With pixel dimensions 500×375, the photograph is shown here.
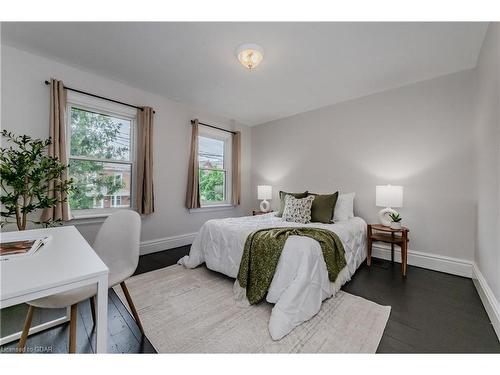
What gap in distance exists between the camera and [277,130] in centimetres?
442

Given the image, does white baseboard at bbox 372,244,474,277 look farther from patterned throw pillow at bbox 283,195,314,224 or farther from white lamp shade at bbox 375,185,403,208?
patterned throw pillow at bbox 283,195,314,224

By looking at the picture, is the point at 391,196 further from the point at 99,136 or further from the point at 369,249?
the point at 99,136

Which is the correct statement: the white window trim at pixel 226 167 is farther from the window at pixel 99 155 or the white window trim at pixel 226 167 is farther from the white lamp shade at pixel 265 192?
the window at pixel 99 155

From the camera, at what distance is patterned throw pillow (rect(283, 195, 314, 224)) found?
9.41ft

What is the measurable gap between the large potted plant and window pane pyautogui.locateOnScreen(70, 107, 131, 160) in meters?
0.37

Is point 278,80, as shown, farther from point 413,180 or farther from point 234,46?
point 413,180

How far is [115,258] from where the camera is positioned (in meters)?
1.64

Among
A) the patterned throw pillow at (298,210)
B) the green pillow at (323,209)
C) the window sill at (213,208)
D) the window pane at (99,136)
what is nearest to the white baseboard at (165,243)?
the window sill at (213,208)

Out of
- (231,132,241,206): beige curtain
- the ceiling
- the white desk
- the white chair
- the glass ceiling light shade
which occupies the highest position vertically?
the ceiling

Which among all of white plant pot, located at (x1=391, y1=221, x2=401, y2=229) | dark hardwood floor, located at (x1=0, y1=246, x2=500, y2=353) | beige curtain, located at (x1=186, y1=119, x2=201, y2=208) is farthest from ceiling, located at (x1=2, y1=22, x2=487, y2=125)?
dark hardwood floor, located at (x1=0, y1=246, x2=500, y2=353)

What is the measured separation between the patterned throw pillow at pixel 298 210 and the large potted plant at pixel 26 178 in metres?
2.61

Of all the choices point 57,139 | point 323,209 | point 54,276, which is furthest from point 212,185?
point 54,276

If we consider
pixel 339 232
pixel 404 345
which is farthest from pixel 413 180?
pixel 404 345

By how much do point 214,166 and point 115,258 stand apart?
2.84 m
